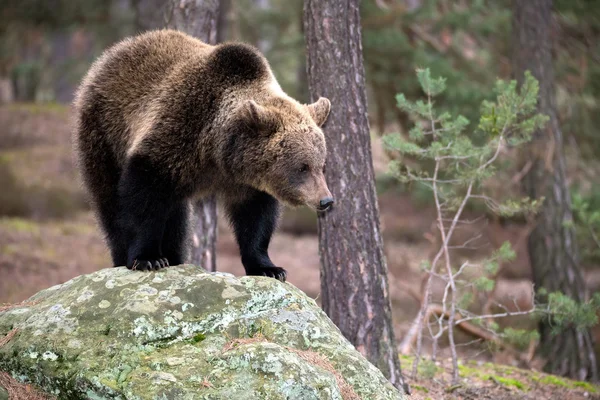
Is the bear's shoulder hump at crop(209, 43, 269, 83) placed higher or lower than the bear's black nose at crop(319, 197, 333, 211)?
higher

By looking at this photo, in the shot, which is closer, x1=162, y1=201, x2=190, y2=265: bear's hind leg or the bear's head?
the bear's head

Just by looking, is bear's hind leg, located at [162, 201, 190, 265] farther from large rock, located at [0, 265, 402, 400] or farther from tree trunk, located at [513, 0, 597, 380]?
tree trunk, located at [513, 0, 597, 380]

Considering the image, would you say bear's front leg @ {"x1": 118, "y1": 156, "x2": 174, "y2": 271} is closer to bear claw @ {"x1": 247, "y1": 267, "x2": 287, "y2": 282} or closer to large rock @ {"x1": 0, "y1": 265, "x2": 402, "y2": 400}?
large rock @ {"x1": 0, "y1": 265, "x2": 402, "y2": 400}

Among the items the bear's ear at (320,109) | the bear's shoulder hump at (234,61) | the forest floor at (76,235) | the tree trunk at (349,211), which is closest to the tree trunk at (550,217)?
the forest floor at (76,235)

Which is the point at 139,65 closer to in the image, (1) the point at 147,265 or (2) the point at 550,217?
(1) the point at 147,265

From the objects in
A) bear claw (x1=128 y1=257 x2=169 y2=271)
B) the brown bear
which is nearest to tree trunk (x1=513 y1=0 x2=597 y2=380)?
the brown bear

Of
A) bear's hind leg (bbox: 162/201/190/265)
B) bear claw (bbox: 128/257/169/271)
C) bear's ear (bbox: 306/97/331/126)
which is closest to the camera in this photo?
bear claw (bbox: 128/257/169/271)

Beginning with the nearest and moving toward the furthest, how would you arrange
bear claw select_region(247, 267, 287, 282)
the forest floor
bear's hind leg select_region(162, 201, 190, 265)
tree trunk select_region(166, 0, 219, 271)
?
bear claw select_region(247, 267, 287, 282) → bear's hind leg select_region(162, 201, 190, 265) → tree trunk select_region(166, 0, 219, 271) → the forest floor

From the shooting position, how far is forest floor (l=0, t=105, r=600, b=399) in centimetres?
1277

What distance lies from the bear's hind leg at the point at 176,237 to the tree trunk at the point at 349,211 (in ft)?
4.13

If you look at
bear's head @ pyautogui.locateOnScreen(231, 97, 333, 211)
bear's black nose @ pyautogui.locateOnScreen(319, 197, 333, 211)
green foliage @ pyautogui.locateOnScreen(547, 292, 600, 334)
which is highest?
bear's head @ pyautogui.locateOnScreen(231, 97, 333, 211)

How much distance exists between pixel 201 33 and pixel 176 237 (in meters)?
2.40

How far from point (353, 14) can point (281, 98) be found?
1174 millimetres

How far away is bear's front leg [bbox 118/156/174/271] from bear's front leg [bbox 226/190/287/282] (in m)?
0.77
